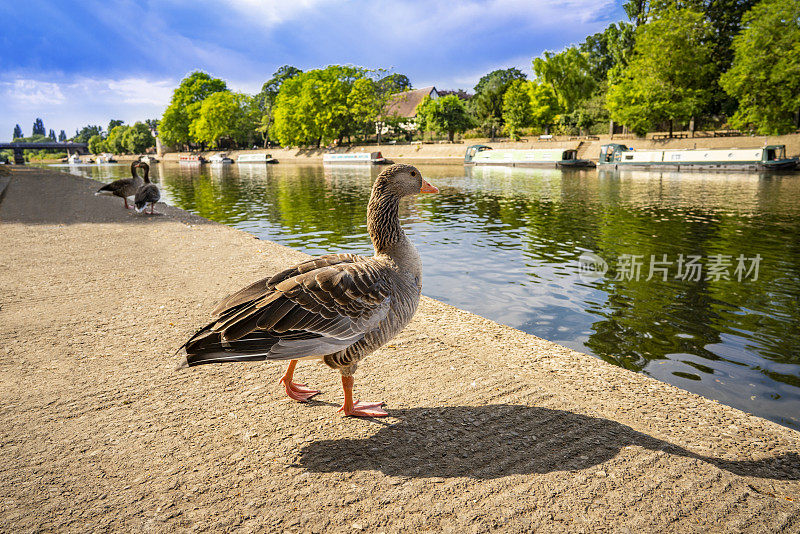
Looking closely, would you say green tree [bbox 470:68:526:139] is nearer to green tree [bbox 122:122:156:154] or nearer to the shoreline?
the shoreline

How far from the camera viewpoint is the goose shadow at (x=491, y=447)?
A: 3607 millimetres

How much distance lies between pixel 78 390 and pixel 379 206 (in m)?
3.60

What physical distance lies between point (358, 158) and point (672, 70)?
42.6m

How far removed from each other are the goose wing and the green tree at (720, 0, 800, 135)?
56.5 meters

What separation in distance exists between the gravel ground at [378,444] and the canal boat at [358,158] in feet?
210

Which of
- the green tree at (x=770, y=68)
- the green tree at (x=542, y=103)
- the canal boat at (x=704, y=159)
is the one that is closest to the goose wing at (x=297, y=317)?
the canal boat at (x=704, y=159)

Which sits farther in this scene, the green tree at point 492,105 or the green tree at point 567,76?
the green tree at point 492,105

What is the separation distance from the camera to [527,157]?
182 ft

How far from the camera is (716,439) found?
422cm

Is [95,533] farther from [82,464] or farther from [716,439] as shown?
[716,439]

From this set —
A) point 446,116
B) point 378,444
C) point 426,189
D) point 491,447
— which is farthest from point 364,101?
point 491,447

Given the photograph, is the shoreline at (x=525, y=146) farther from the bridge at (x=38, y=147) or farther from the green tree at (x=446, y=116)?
the bridge at (x=38, y=147)

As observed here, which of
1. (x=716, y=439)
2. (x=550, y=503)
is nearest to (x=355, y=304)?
(x=550, y=503)

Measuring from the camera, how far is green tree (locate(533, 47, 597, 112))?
69.1 metres
